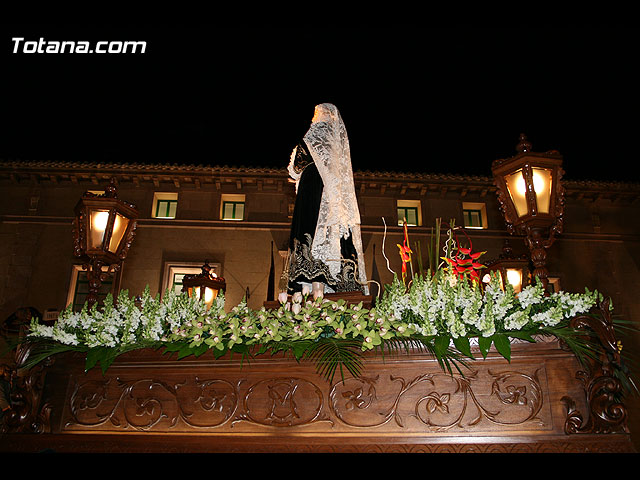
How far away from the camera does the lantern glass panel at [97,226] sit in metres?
6.14

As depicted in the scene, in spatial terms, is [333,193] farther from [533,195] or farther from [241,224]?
[241,224]

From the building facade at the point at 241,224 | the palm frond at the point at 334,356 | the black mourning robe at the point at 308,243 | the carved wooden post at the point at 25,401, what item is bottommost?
the carved wooden post at the point at 25,401

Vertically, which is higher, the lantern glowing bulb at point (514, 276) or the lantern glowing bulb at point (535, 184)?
the lantern glowing bulb at point (514, 276)

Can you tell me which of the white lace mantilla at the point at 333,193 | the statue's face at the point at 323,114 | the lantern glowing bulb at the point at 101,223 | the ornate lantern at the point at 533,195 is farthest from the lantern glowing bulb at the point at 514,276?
the lantern glowing bulb at the point at 101,223

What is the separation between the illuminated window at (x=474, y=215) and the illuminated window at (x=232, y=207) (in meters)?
8.19

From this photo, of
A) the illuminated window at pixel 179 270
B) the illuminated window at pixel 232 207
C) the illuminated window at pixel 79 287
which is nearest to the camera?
the illuminated window at pixel 79 287

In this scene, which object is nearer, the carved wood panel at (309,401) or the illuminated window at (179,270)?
the carved wood panel at (309,401)

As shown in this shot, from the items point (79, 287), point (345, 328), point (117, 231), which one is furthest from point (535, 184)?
point (79, 287)

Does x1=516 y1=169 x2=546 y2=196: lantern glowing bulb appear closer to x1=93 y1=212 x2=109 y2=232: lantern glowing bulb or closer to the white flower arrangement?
the white flower arrangement

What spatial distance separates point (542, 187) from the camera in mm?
5098

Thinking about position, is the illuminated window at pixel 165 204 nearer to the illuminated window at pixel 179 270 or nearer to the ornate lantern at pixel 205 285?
the illuminated window at pixel 179 270

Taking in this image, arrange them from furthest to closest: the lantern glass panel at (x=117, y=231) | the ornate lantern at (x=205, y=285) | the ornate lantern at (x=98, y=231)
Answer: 1. the ornate lantern at (x=205, y=285)
2. the lantern glass panel at (x=117, y=231)
3. the ornate lantern at (x=98, y=231)

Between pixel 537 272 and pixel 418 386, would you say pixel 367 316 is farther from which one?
pixel 537 272

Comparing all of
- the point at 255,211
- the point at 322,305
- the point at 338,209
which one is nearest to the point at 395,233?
the point at 255,211
